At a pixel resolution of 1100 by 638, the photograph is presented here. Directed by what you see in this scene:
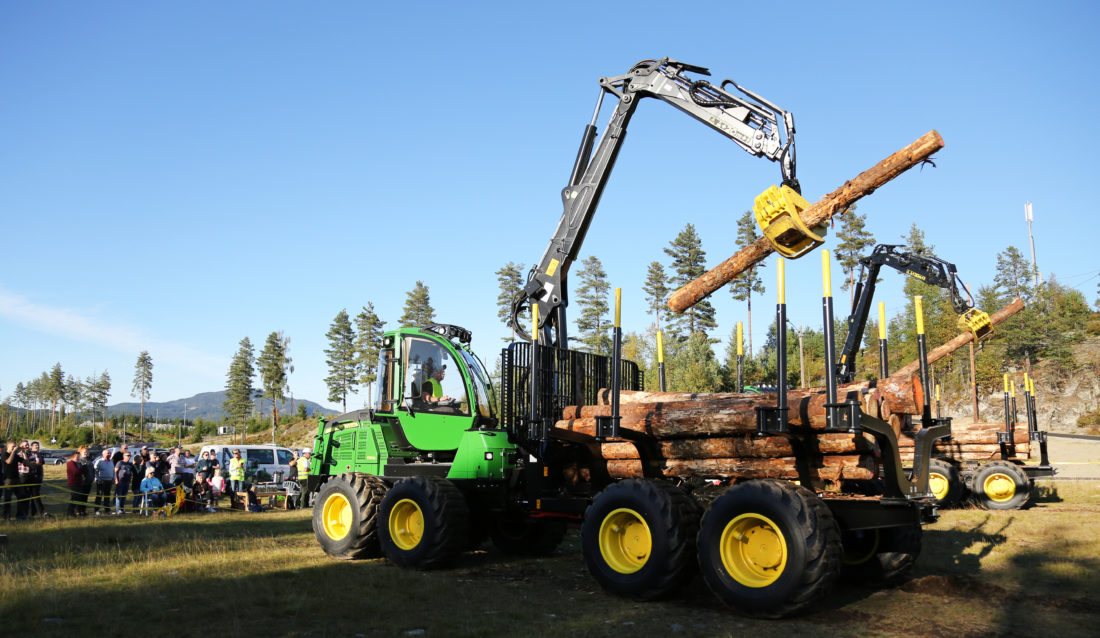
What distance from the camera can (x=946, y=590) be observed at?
7520 mm

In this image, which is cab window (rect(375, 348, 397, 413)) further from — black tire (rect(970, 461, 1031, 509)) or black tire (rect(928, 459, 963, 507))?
black tire (rect(970, 461, 1031, 509))

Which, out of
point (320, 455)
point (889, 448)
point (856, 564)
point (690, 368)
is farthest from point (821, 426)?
point (690, 368)

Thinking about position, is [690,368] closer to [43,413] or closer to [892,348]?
[892,348]

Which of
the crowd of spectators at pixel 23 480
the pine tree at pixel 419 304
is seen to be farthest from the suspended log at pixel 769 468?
the pine tree at pixel 419 304

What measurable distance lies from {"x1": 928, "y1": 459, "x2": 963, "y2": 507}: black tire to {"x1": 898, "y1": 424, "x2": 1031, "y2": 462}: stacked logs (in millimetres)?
802

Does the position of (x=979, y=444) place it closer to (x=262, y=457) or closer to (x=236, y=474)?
(x=236, y=474)

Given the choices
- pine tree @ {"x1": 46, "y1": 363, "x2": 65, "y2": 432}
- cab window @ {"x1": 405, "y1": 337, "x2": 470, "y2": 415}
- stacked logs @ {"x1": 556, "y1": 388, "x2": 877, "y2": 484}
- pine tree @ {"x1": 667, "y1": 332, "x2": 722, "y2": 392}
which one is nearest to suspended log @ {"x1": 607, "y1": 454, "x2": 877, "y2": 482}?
stacked logs @ {"x1": 556, "y1": 388, "x2": 877, "y2": 484}

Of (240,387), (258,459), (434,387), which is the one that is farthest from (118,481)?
(240,387)

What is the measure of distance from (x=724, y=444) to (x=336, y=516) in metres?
5.95

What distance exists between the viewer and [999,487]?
15109 mm

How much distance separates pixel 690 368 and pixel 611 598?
26648 mm

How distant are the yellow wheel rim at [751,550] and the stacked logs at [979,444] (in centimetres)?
1105

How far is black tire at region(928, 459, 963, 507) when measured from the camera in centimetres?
1487

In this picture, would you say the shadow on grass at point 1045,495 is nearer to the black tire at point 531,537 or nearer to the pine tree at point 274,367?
the black tire at point 531,537
